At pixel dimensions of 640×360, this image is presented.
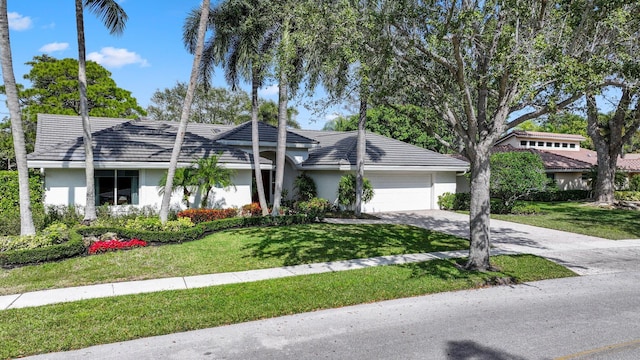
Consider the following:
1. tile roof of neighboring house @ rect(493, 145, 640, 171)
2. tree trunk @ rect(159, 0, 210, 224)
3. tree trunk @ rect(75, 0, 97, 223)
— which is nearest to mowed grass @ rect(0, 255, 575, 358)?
tree trunk @ rect(159, 0, 210, 224)

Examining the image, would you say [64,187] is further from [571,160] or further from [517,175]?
[571,160]

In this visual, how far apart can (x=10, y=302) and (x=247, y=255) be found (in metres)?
5.06

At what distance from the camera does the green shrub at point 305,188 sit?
21.3 m

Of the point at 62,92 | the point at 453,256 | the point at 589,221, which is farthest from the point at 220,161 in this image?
the point at 62,92

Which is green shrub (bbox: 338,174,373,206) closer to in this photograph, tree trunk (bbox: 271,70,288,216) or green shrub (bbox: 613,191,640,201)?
tree trunk (bbox: 271,70,288,216)

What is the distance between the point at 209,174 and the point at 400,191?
10537 mm

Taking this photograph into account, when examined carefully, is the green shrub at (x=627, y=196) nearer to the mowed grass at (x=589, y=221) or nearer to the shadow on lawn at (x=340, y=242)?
the mowed grass at (x=589, y=221)

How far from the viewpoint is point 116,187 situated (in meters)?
15.9

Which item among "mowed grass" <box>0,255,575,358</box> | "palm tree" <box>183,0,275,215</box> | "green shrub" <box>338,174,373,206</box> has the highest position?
"palm tree" <box>183,0,275,215</box>

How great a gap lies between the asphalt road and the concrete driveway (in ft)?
10.2

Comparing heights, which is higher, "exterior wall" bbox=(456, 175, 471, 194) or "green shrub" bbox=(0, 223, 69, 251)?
"exterior wall" bbox=(456, 175, 471, 194)

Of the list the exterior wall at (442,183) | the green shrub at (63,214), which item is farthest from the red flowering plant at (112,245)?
the exterior wall at (442,183)

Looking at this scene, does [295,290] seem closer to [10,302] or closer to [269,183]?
[10,302]

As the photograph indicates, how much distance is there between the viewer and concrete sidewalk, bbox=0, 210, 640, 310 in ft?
24.9
